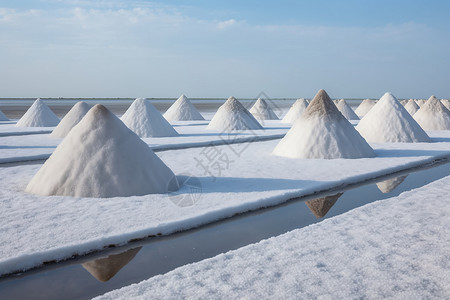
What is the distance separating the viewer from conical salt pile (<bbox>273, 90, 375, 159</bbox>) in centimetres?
1062

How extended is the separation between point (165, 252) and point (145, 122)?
45.5 ft

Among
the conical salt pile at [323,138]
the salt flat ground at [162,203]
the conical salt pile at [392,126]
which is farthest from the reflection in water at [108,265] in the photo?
the conical salt pile at [392,126]

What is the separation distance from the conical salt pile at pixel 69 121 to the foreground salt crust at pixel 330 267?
14859 millimetres

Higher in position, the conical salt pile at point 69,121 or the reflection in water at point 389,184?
the conical salt pile at point 69,121

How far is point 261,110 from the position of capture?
1300 inches

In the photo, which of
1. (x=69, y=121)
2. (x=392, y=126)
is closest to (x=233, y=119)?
(x=69, y=121)

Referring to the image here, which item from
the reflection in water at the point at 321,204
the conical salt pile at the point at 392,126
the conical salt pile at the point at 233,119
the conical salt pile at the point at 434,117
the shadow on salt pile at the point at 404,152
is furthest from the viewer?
the conical salt pile at the point at 434,117

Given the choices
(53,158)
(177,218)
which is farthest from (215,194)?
(53,158)

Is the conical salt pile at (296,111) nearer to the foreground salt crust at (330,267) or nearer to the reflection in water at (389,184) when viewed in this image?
the reflection in water at (389,184)

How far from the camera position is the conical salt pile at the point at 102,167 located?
21.0ft

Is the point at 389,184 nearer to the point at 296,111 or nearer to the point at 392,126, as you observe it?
the point at 392,126

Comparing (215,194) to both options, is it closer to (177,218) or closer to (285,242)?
(177,218)

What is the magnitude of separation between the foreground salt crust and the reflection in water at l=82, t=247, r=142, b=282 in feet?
1.69

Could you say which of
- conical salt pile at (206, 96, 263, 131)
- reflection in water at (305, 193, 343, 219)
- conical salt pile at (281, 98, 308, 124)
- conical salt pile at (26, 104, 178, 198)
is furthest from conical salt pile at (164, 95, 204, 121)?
reflection in water at (305, 193, 343, 219)
